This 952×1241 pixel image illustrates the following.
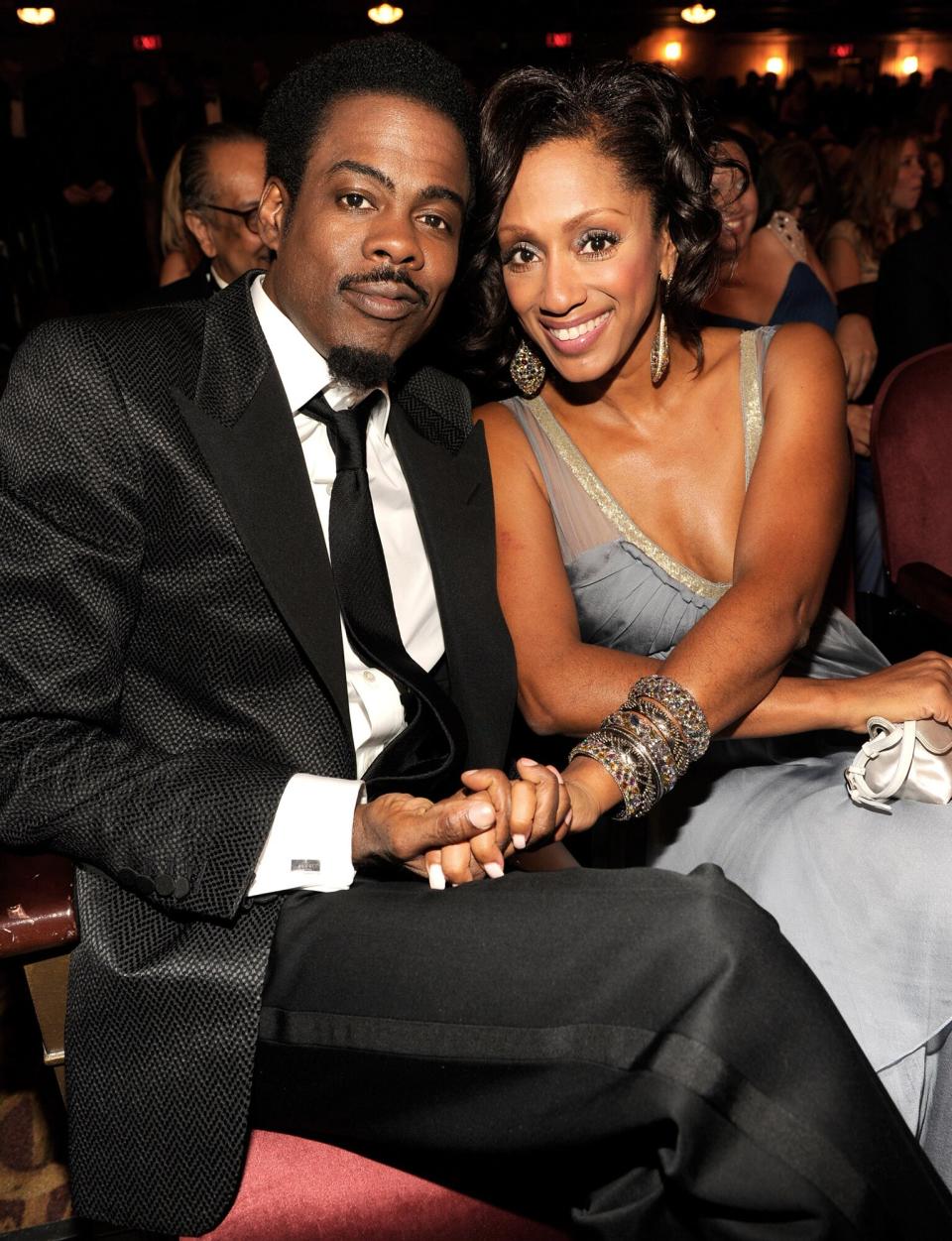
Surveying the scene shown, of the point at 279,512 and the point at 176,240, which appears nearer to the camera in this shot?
the point at 279,512

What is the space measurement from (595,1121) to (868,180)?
202 inches

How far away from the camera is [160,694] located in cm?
136

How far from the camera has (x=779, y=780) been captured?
1759 mm

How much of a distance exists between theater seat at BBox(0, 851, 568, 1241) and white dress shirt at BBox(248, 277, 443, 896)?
0.21 metres

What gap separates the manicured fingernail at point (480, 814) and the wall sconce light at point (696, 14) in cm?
1588

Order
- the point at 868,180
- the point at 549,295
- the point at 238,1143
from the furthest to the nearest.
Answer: the point at 868,180 < the point at 549,295 < the point at 238,1143

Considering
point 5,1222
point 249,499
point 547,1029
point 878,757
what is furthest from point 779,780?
point 5,1222

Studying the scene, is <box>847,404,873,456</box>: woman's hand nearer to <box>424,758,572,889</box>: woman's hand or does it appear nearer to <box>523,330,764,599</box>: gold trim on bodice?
<box>523,330,764,599</box>: gold trim on bodice

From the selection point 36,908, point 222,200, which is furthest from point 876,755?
point 222,200

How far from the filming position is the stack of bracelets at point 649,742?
150 centimetres

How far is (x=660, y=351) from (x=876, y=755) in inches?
28.7

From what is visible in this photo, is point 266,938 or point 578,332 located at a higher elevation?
point 578,332

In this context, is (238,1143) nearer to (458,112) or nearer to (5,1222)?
(5,1222)

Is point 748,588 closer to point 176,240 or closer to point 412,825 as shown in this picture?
point 412,825
